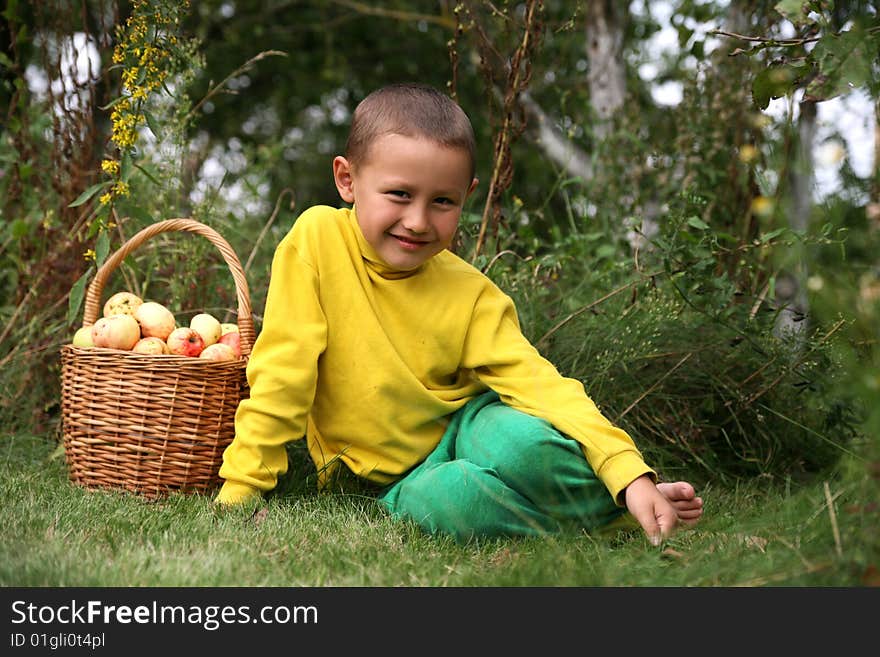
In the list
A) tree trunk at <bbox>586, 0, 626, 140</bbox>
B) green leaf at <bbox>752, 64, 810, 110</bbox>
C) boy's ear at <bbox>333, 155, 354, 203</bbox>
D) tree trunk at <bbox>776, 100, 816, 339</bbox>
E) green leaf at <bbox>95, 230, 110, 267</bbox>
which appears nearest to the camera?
green leaf at <bbox>752, 64, 810, 110</bbox>

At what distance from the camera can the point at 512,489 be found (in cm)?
237

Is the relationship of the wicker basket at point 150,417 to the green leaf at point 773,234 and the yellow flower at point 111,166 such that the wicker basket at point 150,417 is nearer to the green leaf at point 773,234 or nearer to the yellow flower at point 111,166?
the yellow flower at point 111,166

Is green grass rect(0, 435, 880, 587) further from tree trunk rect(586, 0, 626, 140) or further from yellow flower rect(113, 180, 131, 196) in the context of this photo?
tree trunk rect(586, 0, 626, 140)

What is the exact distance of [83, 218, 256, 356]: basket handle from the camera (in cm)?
273

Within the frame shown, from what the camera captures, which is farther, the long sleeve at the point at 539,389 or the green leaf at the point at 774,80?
the long sleeve at the point at 539,389

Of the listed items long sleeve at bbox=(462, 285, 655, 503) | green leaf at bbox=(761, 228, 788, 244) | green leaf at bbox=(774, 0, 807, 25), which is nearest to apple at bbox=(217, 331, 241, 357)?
long sleeve at bbox=(462, 285, 655, 503)

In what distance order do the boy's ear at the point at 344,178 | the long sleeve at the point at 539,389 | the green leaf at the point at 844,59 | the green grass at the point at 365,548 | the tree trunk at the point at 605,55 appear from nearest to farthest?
the green grass at the point at 365,548 < the green leaf at the point at 844,59 < the long sleeve at the point at 539,389 < the boy's ear at the point at 344,178 < the tree trunk at the point at 605,55

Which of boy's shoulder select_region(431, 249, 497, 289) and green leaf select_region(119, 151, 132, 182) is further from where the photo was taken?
green leaf select_region(119, 151, 132, 182)

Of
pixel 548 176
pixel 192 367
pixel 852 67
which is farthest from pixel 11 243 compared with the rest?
pixel 548 176

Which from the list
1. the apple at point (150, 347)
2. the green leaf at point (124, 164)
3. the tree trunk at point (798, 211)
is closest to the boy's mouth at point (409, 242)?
the apple at point (150, 347)

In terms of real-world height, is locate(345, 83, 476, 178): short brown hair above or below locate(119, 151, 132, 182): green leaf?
above

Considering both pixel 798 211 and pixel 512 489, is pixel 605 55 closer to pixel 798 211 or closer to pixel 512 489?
pixel 798 211

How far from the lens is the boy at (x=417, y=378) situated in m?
2.32

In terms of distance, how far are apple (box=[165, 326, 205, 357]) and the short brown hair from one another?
697mm
